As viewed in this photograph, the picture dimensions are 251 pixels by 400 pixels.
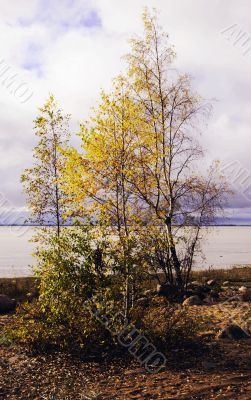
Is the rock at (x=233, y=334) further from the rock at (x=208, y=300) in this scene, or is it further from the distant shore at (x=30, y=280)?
the distant shore at (x=30, y=280)

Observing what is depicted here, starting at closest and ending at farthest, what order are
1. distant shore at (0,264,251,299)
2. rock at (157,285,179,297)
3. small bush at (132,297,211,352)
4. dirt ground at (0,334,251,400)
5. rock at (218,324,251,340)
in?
dirt ground at (0,334,251,400), small bush at (132,297,211,352), rock at (218,324,251,340), rock at (157,285,179,297), distant shore at (0,264,251,299)

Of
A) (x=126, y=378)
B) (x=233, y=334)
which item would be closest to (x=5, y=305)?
(x=233, y=334)

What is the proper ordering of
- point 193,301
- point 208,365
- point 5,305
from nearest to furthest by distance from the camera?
point 208,365, point 193,301, point 5,305

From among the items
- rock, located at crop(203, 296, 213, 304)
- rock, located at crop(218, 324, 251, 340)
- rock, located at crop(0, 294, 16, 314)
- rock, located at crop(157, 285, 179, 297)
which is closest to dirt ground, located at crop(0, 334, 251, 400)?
rock, located at crop(218, 324, 251, 340)

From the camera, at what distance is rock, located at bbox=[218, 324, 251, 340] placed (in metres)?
12.8

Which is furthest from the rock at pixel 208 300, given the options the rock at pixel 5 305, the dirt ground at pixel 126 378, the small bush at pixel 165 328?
the rock at pixel 5 305

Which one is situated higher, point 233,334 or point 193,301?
point 193,301

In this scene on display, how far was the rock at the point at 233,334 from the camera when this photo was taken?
1279 centimetres

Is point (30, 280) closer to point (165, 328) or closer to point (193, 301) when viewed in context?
point (193, 301)

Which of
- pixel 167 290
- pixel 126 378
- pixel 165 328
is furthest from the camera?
pixel 167 290

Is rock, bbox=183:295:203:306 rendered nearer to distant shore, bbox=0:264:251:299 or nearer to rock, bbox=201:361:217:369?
rock, bbox=201:361:217:369

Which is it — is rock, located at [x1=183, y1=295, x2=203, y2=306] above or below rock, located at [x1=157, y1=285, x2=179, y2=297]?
below

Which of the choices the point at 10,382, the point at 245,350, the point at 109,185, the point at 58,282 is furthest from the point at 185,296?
the point at 10,382

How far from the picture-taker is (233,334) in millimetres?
12812
